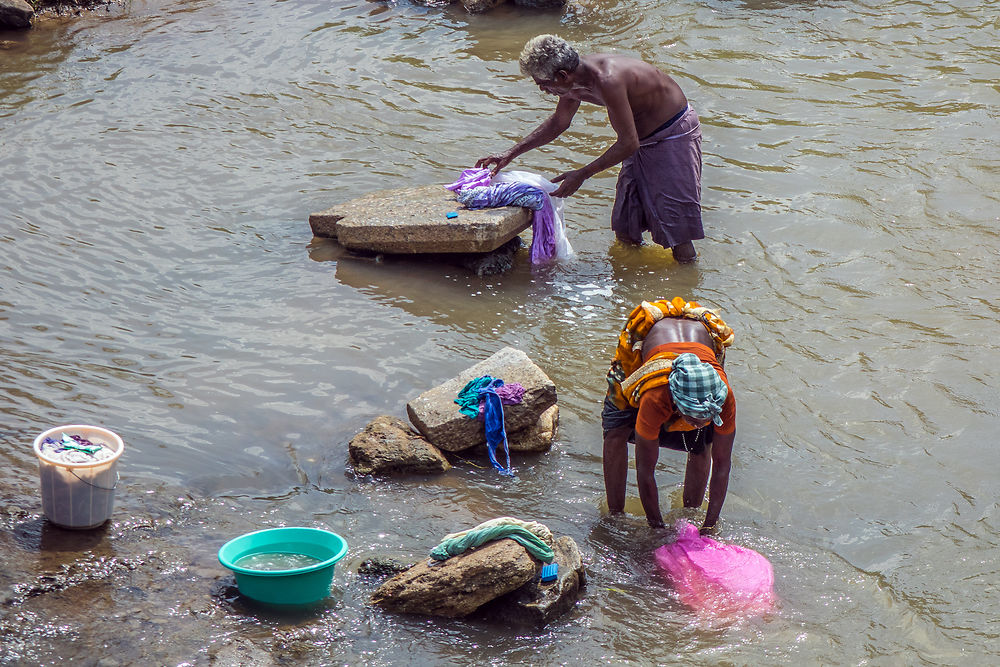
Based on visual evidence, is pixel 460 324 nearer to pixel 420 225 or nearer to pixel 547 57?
pixel 420 225

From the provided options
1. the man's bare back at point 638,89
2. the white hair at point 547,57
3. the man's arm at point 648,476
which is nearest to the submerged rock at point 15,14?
the white hair at point 547,57

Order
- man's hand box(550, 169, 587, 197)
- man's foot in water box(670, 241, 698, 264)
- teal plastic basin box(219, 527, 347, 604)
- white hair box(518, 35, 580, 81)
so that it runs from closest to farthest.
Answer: teal plastic basin box(219, 527, 347, 604)
white hair box(518, 35, 580, 81)
man's hand box(550, 169, 587, 197)
man's foot in water box(670, 241, 698, 264)

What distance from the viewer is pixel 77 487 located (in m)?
3.83

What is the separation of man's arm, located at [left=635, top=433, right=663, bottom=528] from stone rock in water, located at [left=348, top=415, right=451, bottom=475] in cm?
107

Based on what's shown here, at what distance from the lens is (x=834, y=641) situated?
12.3 feet

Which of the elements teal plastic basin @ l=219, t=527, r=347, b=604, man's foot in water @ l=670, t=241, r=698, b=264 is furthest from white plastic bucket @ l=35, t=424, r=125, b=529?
man's foot in water @ l=670, t=241, r=698, b=264

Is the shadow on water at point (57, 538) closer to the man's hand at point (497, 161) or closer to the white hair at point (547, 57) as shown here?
the white hair at point (547, 57)

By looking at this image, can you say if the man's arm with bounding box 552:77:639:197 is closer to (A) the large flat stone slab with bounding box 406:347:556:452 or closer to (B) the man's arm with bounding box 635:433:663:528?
(A) the large flat stone slab with bounding box 406:347:556:452

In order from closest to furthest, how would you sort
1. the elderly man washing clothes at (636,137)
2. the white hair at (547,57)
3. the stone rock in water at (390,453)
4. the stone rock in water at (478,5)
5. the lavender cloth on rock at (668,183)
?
1. the stone rock in water at (390,453)
2. the white hair at (547,57)
3. the elderly man washing clothes at (636,137)
4. the lavender cloth on rock at (668,183)
5. the stone rock in water at (478,5)

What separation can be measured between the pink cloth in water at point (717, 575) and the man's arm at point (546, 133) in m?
3.37

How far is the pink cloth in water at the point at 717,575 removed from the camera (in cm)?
391

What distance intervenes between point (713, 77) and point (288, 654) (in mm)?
8259

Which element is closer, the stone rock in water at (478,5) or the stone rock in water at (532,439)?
the stone rock in water at (532,439)

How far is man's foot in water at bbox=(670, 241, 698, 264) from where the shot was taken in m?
6.82
